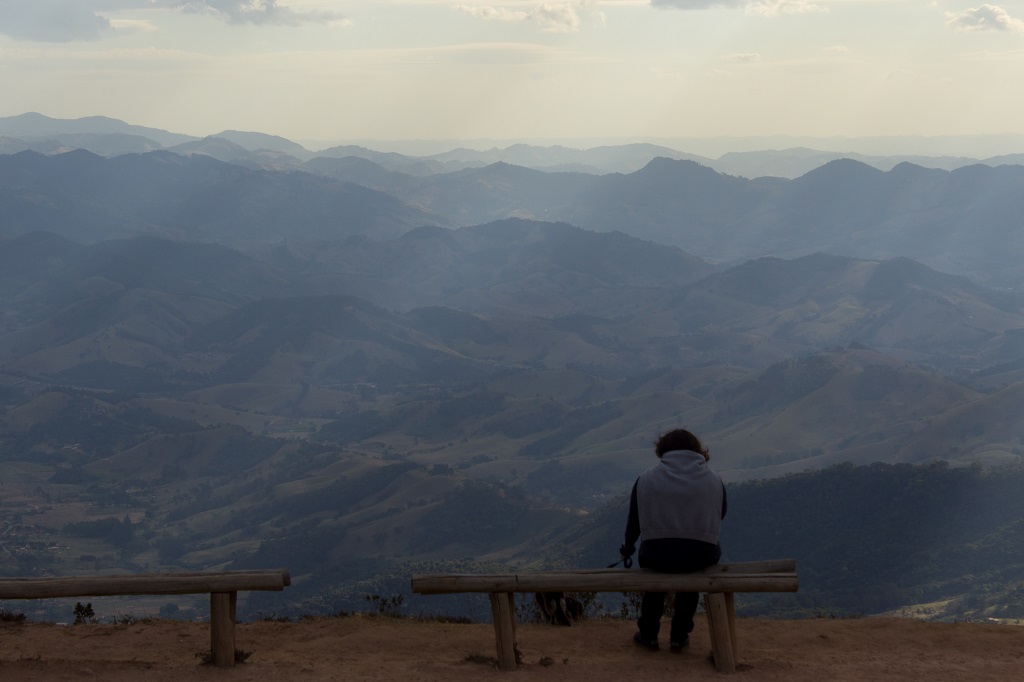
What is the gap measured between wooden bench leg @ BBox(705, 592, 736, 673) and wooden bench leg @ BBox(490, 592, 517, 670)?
192 centimetres

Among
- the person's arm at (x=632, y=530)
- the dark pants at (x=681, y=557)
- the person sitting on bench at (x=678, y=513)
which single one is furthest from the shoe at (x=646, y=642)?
the person's arm at (x=632, y=530)

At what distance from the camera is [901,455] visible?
129m

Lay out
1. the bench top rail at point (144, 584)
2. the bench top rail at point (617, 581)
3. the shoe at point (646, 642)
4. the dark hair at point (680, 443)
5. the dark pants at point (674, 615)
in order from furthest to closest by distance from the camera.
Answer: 1. the shoe at point (646, 642)
2. the dark pants at point (674, 615)
3. the dark hair at point (680, 443)
4. the bench top rail at point (144, 584)
5. the bench top rail at point (617, 581)

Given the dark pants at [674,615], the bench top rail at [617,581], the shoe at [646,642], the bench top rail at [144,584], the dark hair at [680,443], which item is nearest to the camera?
the bench top rail at [617,581]

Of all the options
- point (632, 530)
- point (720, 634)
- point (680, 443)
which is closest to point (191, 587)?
point (632, 530)

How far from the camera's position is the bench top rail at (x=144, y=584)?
10570 mm

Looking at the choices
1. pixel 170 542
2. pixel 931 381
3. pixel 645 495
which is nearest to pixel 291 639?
pixel 645 495

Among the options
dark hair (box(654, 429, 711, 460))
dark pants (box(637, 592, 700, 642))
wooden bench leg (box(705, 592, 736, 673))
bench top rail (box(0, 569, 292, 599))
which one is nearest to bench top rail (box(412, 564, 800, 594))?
wooden bench leg (box(705, 592, 736, 673))

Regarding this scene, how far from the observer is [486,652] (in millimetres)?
11422

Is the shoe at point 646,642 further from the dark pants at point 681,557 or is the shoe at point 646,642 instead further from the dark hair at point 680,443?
the dark hair at point 680,443

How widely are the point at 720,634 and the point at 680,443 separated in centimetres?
188

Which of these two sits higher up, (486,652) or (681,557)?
(681,557)

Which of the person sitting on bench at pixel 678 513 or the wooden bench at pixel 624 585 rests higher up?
the person sitting on bench at pixel 678 513

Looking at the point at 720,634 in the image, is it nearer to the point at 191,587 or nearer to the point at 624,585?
the point at 624,585
